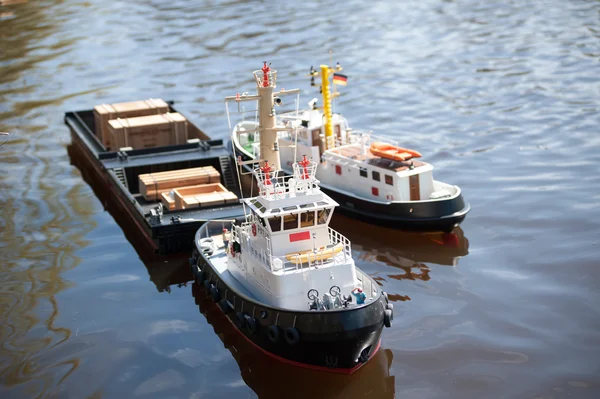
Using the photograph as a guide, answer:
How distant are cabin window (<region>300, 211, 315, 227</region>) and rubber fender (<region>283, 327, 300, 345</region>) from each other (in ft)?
9.47

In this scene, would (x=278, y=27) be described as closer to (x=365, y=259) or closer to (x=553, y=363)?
(x=365, y=259)

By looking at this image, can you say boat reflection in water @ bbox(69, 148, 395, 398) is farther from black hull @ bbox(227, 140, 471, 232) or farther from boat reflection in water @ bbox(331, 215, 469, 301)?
black hull @ bbox(227, 140, 471, 232)

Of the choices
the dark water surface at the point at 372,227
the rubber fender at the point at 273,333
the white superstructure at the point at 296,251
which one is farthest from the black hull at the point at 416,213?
the rubber fender at the point at 273,333

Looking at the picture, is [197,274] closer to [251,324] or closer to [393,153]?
[251,324]

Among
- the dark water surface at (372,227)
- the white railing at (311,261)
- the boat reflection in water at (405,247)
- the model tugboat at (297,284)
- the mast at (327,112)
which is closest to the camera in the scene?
the model tugboat at (297,284)

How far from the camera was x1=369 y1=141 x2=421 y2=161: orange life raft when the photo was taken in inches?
1059

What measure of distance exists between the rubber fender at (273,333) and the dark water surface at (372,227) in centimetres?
112

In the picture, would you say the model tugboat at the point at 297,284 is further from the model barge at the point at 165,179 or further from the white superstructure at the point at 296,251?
the model barge at the point at 165,179

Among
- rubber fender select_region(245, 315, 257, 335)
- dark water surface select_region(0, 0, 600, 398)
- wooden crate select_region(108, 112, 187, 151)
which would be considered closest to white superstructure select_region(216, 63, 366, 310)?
rubber fender select_region(245, 315, 257, 335)

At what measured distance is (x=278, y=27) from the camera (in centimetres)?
5753

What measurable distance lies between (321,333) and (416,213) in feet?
31.1

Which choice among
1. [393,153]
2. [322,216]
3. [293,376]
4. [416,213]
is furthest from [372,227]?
[293,376]

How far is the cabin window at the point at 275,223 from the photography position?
19594mm

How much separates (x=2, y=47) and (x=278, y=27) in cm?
2033
